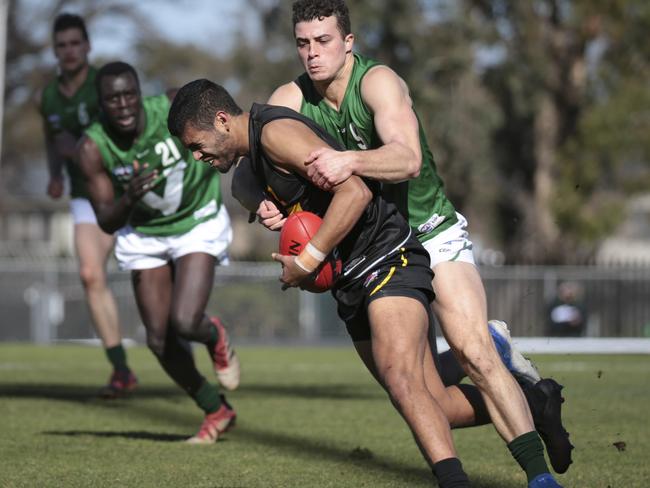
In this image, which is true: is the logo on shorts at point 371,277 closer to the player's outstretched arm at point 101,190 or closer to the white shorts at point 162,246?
the player's outstretched arm at point 101,190

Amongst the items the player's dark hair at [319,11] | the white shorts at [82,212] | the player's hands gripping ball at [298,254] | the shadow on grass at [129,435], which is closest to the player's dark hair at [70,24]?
the white shorts at [82,212]

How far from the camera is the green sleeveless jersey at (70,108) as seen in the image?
34.0 feet

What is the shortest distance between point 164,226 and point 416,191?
305cm

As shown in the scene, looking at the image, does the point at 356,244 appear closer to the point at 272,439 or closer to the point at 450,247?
the point at 450,247

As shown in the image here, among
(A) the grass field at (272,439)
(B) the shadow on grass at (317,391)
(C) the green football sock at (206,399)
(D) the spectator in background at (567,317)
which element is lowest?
(D) the spectator in background at (567,317)

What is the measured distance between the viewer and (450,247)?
228 inches

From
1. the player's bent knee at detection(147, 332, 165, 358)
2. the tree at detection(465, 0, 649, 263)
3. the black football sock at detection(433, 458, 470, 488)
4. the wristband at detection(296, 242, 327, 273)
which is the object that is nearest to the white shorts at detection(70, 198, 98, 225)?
the player's bent knee at detection(147, 332, 165, 358)

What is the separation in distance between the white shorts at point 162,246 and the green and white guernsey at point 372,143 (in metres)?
2.77

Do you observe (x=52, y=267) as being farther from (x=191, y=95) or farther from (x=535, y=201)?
(x=191, y=95)

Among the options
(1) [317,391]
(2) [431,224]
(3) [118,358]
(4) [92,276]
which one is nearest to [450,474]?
(2) [431,224]

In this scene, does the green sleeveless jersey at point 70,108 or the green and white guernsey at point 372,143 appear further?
the green sleeveless jersey at point 70,108

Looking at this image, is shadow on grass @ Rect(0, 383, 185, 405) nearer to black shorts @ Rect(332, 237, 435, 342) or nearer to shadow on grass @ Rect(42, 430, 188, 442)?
shadow on grass @ Rect(42, 430, 188, 442)

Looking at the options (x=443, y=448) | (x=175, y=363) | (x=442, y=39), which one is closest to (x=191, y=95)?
(x=443, y=448)

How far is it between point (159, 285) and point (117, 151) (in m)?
0.94
